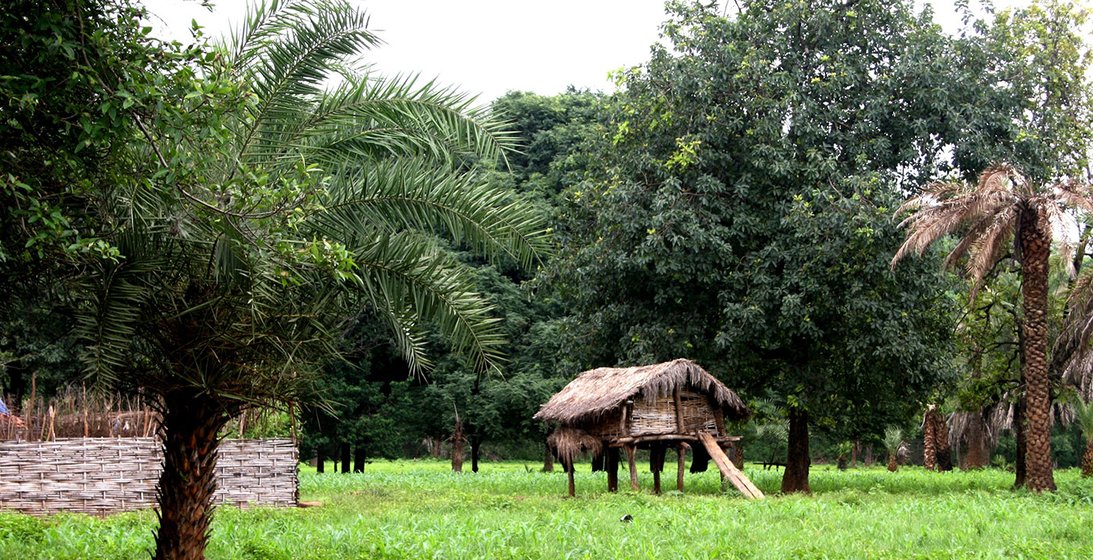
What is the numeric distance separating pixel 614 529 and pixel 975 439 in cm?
3286

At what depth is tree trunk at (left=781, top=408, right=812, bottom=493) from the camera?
23.3 metres

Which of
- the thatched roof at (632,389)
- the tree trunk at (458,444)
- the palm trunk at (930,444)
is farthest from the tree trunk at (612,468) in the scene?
the palm trunk at (930,444)

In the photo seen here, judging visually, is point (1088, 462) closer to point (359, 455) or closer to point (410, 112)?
point (359, 455)

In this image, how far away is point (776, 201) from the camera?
22.4 metres

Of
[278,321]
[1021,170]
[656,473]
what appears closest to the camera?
[278,321]

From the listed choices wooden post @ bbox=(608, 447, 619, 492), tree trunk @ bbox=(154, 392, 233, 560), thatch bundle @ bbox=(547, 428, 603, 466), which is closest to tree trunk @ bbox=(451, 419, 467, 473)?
wooden post @ bbox=(608, 447, 619, 492)

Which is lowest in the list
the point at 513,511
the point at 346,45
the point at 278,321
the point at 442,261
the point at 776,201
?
the point at 513,511

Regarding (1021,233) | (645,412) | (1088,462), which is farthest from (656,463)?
(1088,462)

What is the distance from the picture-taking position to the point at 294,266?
316 inches

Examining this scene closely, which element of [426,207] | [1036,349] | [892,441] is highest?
[426,207]

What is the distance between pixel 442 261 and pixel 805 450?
16.9 meters

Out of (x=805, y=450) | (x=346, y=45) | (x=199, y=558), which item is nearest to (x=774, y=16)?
(x=805, y=450)

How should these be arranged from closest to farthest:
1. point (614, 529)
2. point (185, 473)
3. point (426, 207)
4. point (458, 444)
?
point (185, 473) < point (426, 207) < point (614, 529) < point (458, 444)

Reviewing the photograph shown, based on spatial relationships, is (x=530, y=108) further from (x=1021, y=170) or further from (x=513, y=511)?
(x=513, y=511)
